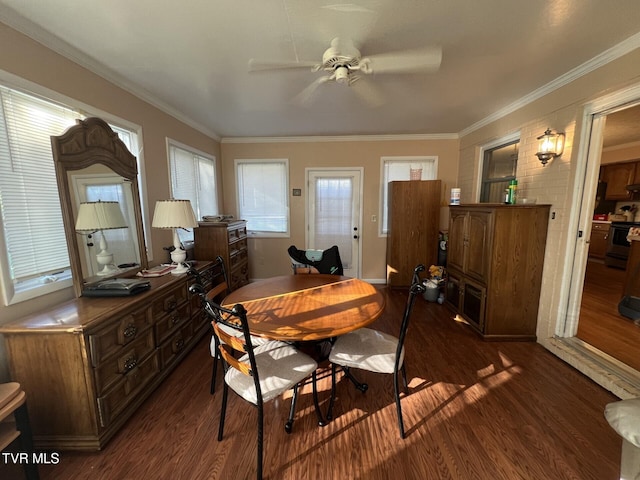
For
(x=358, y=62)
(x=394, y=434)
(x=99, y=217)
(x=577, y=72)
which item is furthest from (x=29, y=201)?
(x=577, y=72)

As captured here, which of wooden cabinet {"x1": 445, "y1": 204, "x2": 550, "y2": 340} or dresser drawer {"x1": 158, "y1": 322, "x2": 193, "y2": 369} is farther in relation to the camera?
wooden cabinet {"x1": 445, "y1": 204, "x2": 550, "y2": 340}

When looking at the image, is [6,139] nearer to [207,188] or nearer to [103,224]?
[103,224]

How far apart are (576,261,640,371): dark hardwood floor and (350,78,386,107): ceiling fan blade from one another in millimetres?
3092

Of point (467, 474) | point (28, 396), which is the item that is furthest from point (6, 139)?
point (467, 474)

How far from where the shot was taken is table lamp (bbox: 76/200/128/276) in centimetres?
188

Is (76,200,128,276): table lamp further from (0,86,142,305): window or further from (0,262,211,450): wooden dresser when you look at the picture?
(0,262,211,450): wooden dresser

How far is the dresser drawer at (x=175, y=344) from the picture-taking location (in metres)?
2.05

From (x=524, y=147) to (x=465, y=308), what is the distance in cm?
191

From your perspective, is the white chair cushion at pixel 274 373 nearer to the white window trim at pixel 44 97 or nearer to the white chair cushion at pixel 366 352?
the white chair cushion at pixel 366 352

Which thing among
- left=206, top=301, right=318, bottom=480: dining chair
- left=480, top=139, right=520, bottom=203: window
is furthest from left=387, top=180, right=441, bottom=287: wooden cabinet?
left=206, top=301, right=318, bottom=480: dining chair

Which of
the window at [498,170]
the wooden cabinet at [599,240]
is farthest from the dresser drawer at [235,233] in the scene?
the wooden cabinet at [599,240]

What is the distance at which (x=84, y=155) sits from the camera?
188 cm

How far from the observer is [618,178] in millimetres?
5086

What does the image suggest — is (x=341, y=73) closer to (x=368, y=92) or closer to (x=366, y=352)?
(x=368, y=92)
